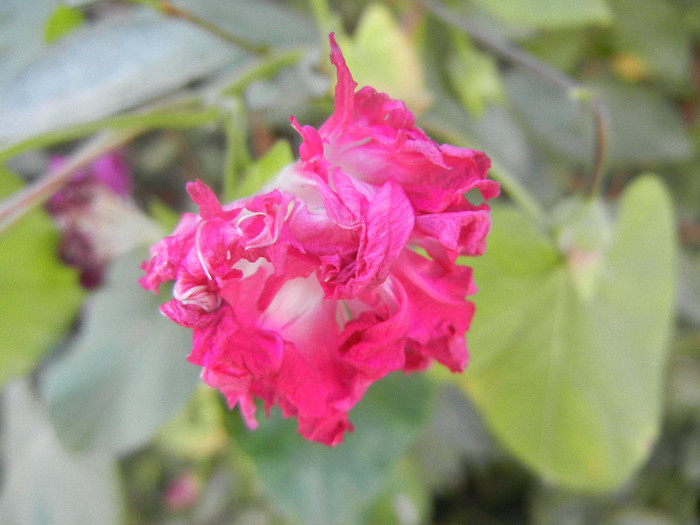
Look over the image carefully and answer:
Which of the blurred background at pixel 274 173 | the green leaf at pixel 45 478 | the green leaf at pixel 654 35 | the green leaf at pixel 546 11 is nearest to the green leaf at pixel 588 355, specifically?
the blurred background at pixel 274 173

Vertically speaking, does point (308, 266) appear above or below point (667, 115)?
above

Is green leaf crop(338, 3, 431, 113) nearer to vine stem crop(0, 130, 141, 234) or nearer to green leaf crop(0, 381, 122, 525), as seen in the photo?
vine stem crop(0, 130, 141, 234)

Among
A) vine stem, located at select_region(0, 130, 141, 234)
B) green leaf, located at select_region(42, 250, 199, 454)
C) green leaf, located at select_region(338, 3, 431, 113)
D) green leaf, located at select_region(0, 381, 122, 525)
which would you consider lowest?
green leaf, located at select_region(0, 381, 122, 525)

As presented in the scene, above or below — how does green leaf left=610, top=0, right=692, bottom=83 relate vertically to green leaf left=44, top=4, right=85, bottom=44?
below

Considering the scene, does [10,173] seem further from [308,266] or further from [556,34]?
[556,34]

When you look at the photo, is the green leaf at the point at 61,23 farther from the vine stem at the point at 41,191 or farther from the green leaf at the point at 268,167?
the green leaf at the point at 268,167

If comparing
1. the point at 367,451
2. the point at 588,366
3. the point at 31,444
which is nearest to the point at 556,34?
the point at 588,366

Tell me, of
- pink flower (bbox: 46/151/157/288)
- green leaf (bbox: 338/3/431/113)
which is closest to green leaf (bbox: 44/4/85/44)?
pink flower (bbox: 46/151/157/288)
